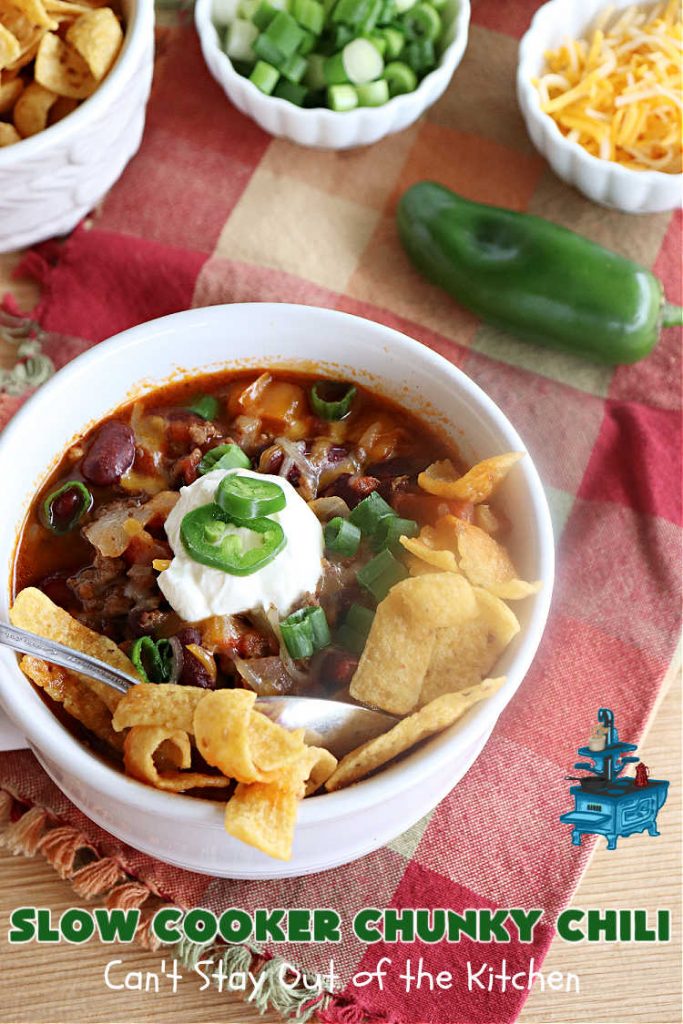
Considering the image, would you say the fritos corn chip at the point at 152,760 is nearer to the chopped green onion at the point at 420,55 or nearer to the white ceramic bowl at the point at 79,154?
the white ceramic bowl at the point at 79,154

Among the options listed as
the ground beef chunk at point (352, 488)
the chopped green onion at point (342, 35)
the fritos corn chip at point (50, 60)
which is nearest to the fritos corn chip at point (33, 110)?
the fritos corn chip at point (50, 60)

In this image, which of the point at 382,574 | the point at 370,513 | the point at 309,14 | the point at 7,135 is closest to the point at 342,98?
the point at 309,14

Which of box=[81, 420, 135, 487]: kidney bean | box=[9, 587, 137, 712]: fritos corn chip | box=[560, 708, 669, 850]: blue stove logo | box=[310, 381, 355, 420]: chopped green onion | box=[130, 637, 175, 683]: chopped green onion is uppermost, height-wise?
box=[310, 381, 355, 420]: chopped green onion

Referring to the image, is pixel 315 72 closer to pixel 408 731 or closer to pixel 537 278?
pixel 537 278

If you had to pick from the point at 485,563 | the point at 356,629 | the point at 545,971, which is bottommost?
the point at 545,971

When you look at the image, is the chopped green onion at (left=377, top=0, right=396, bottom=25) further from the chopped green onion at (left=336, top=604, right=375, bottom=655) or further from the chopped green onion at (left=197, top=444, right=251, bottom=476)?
the chopped green onion at (left=336, top=604, right=375, bottom=655)

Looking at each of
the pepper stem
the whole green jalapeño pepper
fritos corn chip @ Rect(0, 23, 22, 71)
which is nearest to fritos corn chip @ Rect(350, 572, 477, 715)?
the whole green jalapeño pepper
